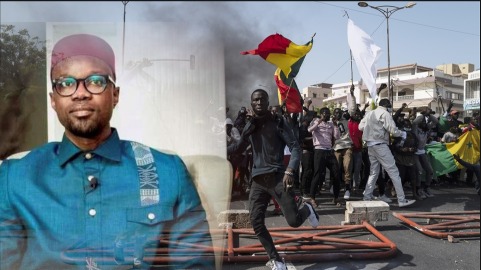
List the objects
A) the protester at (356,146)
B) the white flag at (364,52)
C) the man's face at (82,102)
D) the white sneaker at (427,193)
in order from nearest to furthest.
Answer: the man's face at (82,102) < the white flag at (364,52) < the protester at (356,146) < the white sneaker at (427,193)

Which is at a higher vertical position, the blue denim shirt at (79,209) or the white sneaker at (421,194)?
the blue denim shirt at (79,209)

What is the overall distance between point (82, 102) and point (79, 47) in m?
0.15

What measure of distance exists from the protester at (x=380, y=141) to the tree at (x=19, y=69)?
12.5ft

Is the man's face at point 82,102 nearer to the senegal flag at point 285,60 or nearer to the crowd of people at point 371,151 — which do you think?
the senegal flag at point 285,60

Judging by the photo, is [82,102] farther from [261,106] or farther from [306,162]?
[306,162]

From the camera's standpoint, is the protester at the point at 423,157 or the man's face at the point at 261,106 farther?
the protester at the point at 423,157

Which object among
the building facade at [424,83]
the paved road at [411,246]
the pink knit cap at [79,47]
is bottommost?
Result: the paved road at [411,246]

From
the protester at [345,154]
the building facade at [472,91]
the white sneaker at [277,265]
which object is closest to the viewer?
the building facade at [472,91]

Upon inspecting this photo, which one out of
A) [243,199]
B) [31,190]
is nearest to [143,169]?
[31,190]

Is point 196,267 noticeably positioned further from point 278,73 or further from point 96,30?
point 278,73

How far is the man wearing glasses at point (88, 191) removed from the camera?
120 cm

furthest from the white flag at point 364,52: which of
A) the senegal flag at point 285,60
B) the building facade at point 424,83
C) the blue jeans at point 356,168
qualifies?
the blue jeans at point 356,168

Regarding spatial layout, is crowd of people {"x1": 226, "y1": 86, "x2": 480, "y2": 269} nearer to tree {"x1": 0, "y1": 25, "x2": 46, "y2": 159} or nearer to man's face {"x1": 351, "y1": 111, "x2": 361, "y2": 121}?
man's face {"x1": 351, "y1": 111, "x2": 361, "y2": 121}

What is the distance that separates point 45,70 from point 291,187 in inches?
86.1
